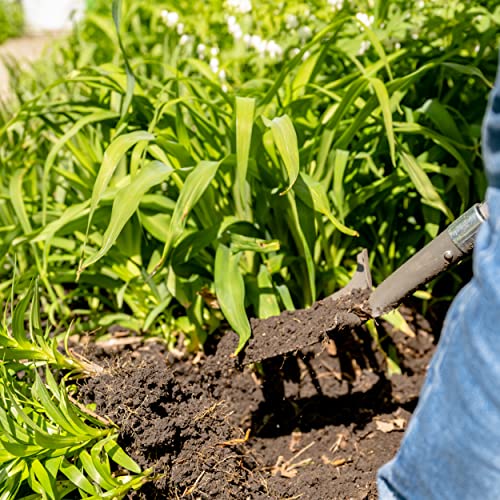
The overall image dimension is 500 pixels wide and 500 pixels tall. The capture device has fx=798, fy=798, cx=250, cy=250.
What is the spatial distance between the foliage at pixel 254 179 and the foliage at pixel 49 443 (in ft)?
0.80

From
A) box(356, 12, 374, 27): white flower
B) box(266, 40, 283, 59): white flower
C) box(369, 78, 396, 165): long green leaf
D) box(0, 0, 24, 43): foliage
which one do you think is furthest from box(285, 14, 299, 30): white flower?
box(0, 0, 24, 43): foliage

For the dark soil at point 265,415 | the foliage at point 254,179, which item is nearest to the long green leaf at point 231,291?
the foliage at point 254,179

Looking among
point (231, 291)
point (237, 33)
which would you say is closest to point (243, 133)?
point (231, 291)

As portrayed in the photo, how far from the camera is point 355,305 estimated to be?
1721 millimetres

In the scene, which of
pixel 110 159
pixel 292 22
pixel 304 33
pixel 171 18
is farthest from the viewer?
pixel 171 18

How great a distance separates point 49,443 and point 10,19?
6648 mm

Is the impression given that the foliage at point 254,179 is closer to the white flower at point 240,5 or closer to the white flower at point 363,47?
the white flower at point 363,47

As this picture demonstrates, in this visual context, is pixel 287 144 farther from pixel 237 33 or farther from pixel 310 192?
pixel 237 33

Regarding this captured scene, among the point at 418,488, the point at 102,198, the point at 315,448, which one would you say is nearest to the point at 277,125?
the point at 102,198

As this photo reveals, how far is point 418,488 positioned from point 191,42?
91.4 inches

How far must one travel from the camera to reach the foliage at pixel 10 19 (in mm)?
7152

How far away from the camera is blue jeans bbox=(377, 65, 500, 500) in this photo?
3.30ft

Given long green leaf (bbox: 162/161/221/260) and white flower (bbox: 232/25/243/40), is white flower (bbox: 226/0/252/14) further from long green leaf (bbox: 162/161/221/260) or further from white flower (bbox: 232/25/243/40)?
long green leaf (bbox: 162/161/221/260)

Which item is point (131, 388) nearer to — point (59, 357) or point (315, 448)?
point (59, 357)
